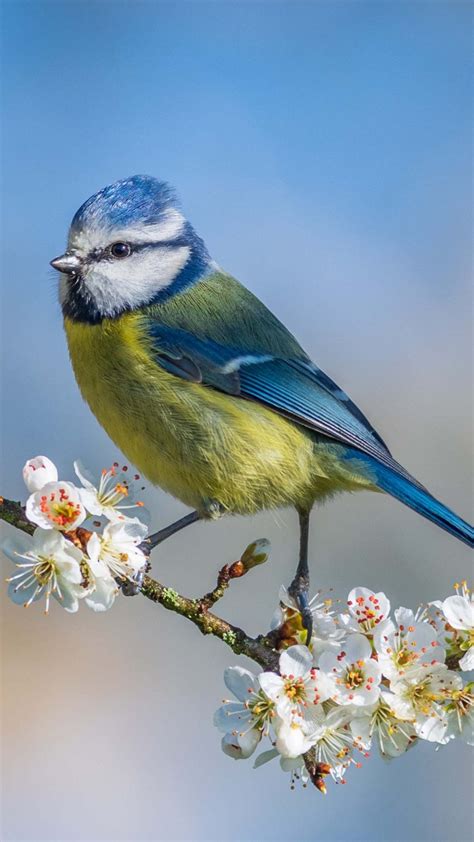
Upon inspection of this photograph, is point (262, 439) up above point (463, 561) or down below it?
above

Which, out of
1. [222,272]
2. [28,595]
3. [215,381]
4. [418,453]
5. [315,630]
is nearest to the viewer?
[28,595]

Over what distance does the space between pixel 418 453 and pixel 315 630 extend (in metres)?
2.72

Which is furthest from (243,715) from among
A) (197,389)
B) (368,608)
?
(197,389)

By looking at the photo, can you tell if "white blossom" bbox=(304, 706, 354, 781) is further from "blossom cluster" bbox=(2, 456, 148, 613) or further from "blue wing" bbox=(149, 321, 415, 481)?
"blue wing" bbox=(149, 321, 415, 481)

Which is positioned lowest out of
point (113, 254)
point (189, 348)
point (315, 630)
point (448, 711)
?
point (448, 711)

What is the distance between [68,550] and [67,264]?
A: 1.10 m

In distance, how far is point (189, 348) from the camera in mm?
2650

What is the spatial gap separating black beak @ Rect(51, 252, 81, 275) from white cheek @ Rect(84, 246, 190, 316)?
0.11 feet

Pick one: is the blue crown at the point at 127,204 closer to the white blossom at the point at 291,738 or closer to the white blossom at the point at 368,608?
the white blossom at the point at 368,608

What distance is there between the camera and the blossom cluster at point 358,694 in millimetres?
1771

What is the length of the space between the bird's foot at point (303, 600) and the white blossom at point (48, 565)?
436 mm

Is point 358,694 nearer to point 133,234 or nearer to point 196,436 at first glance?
point 196,436

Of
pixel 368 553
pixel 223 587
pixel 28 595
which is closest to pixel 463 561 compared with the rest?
pixel 368 553

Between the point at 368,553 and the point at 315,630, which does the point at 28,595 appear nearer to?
the point at 315,630
